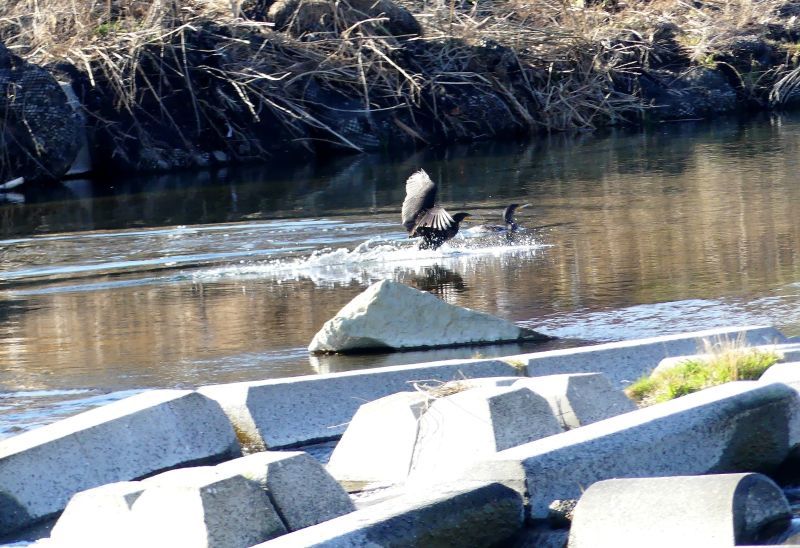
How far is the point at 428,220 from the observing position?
12617 mm

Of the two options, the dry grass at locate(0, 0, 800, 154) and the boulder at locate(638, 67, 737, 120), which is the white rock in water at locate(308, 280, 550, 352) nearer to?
the dry grass at locate(0, 0, 800, 154)

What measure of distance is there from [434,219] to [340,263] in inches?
41.0

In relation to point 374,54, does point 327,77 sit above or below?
below

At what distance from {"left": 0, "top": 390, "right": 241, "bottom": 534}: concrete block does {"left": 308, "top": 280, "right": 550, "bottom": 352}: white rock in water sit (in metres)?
2.13

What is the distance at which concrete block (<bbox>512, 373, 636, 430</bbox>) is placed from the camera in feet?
19.1

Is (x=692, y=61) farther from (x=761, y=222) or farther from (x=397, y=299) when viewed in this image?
(x=397, y=299)

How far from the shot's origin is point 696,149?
2105 centimetres

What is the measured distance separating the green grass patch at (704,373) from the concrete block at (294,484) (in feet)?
6.06

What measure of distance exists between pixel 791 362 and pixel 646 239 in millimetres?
6164

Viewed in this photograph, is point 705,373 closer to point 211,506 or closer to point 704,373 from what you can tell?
point 704,373

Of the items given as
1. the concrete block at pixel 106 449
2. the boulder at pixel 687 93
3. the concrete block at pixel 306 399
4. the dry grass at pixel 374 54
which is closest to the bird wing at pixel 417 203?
the concrete block at pixel 306 399

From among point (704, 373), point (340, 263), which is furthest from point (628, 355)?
point (340, 263)

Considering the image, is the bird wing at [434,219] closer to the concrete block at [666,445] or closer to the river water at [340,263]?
the river water at [340,263]

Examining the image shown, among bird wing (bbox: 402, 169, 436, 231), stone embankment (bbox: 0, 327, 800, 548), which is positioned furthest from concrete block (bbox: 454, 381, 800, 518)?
bird wing (bbox: 402, 169, 436, 231)
